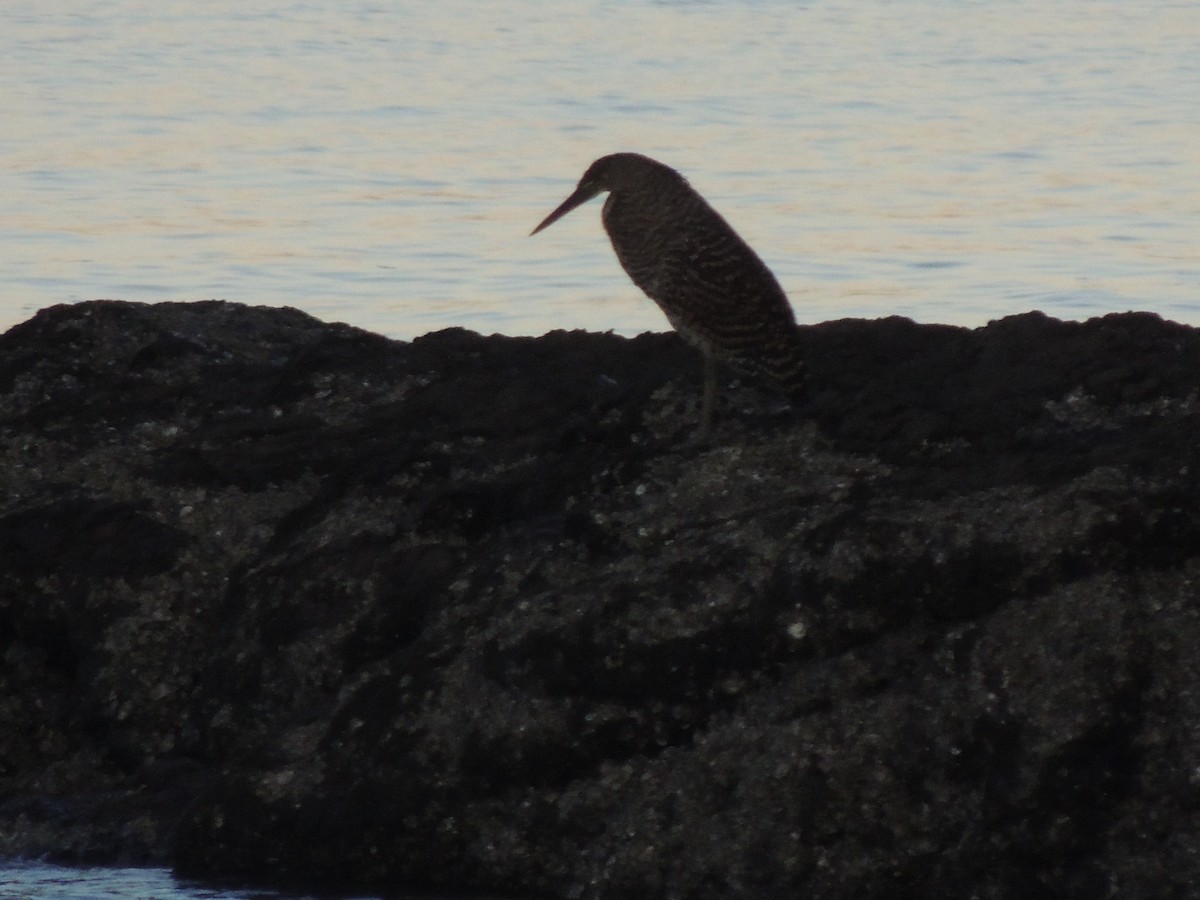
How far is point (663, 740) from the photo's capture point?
4.97 meters

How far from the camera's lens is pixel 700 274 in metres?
6.28

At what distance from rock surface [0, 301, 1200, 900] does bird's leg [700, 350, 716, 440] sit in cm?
6

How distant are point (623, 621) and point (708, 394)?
1008 mm

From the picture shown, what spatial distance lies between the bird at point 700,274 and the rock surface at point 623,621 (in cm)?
15

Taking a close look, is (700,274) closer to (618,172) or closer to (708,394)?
(708,394)

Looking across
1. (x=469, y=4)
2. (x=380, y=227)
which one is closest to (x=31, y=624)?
(x=380, y=227)

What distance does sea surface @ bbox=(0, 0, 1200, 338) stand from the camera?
14672mm

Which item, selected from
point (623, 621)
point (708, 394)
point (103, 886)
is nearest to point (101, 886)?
point (103, 886)

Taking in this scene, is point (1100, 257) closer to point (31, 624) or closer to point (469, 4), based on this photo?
point (31, 624)

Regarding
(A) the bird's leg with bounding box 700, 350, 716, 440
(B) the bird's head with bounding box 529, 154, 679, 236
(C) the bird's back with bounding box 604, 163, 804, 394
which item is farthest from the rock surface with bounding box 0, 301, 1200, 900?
(B) the bird's head with bounding box 529, 154, 679, 236

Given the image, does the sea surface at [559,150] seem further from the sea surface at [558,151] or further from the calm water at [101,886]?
the calm water at [101,886]

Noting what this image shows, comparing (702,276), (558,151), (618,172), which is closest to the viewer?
(702,276)

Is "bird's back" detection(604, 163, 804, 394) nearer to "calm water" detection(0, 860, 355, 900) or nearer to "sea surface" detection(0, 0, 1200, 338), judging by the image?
"calm water" detection(0, 860, 355, 900)

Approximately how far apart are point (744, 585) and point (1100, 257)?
450 inches
